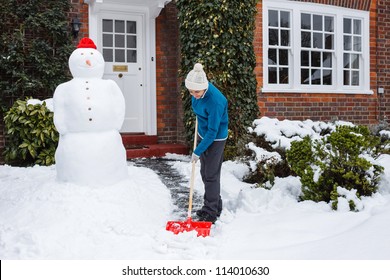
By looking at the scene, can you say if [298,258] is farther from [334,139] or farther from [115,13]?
[115,13]

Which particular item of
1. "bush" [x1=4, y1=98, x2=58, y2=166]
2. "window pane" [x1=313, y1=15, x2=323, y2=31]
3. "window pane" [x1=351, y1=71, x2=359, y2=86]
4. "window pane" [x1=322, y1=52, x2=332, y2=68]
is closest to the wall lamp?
"bush" [x1=4, y1=98, x2=58, y2=166]

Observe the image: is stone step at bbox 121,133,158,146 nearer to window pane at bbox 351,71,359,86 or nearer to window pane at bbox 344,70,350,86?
window pane at bbox 344,70,350,86

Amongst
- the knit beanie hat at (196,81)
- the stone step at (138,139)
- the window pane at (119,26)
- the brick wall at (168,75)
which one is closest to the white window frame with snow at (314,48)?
the brick wall at (168,75)

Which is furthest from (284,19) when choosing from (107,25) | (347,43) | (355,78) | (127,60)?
(107,25)

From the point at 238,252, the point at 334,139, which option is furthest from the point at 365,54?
the point at 238,252

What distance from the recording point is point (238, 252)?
3547 millimetres

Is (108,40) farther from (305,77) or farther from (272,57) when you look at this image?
(305,77)

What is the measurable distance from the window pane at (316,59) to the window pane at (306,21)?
0.60 metres

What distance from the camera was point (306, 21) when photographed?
9.71 m

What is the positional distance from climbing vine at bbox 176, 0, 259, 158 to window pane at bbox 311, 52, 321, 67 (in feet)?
8.24

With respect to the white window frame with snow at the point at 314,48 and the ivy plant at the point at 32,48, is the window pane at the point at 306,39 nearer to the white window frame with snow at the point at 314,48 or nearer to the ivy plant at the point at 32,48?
the white window frame with snow at the point at 314,48

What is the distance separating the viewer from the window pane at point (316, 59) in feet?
32.5

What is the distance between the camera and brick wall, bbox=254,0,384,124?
9219mm

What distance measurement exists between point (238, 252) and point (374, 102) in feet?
26.7
